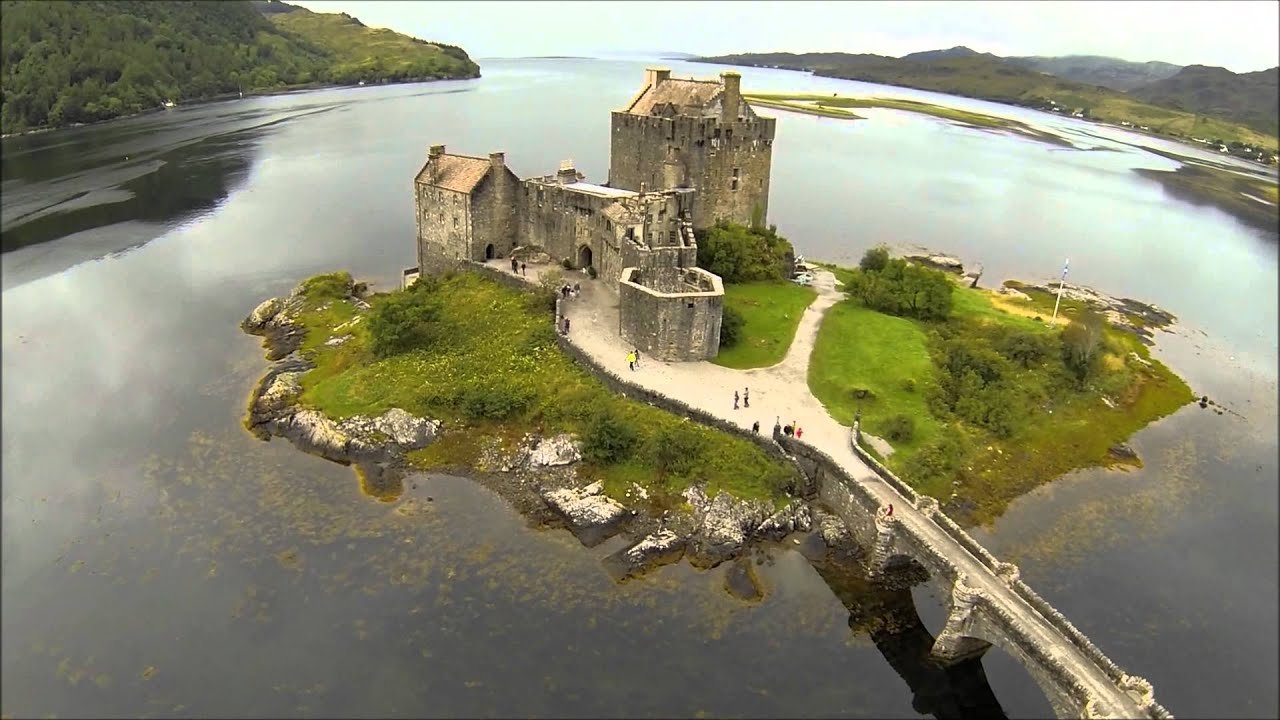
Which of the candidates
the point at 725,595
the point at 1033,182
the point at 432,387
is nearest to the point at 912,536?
the point at 725,595

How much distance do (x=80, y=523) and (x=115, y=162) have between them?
83039 millimetres

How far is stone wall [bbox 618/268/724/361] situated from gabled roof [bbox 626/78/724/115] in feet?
53.6

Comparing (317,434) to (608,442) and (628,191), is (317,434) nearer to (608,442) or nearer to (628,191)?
(608,442)

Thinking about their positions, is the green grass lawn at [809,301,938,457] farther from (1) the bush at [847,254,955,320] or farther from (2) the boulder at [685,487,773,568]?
(2) the boulder at [685,487,773,568]

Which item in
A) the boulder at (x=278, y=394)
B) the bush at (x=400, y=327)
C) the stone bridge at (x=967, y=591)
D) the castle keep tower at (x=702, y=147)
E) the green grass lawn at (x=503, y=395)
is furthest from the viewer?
the castle keep tower at (x=702, y=147)

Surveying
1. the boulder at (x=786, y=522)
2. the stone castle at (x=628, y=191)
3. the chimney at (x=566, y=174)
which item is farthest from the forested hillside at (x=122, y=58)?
the boulder at (x=786, y=522)

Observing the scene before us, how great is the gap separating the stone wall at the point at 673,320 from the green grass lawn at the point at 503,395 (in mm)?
3922

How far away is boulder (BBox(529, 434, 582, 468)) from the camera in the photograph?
36688mm

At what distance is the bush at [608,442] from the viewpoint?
118 feet

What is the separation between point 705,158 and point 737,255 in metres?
7.01

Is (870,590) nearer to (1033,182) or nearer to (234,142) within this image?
(1033,182)

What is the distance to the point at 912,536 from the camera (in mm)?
28656

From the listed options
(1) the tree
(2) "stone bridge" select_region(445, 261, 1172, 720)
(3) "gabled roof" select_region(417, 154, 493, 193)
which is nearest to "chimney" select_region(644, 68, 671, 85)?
(3) "gabled roof" select_region(417, 154, 493, 193)

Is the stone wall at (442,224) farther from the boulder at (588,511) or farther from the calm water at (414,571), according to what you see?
the boulder at (588,511)
